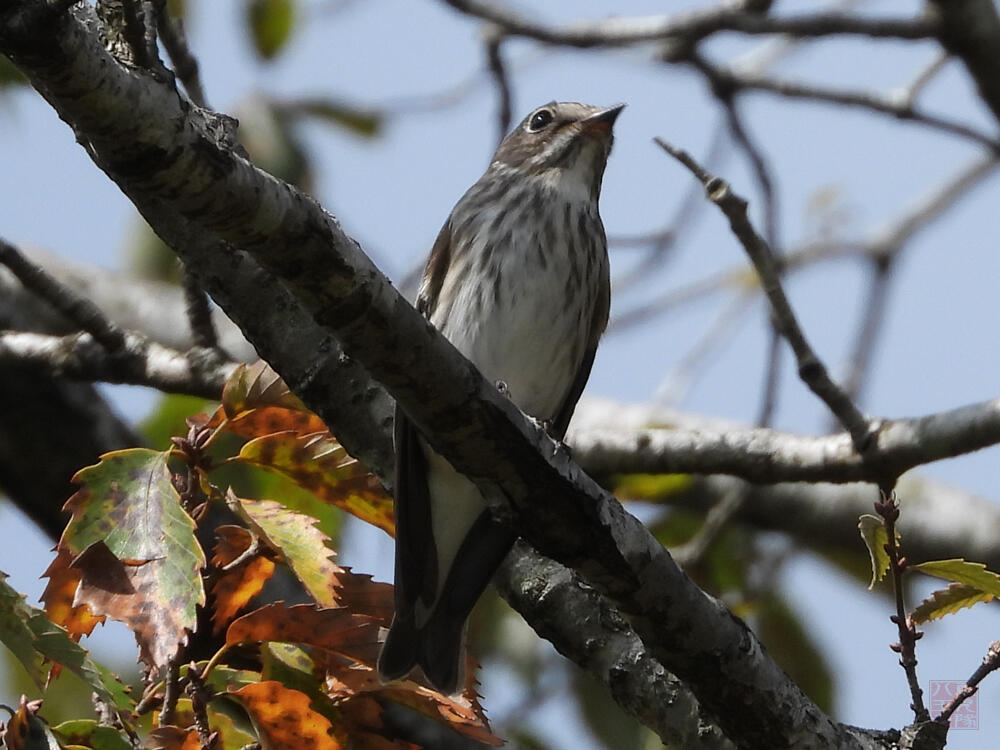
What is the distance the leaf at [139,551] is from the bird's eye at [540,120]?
3.19 metres

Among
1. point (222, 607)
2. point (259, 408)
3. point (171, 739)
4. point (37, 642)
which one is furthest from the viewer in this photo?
point (259, 408)

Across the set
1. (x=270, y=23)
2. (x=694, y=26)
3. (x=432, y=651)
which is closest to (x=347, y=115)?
(x=270, y=23)

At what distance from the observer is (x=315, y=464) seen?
3.20 metres

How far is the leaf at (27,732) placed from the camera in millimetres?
2271

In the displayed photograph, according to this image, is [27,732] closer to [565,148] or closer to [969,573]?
[969,573]

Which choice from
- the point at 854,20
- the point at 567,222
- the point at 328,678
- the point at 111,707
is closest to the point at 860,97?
the point at 854,20

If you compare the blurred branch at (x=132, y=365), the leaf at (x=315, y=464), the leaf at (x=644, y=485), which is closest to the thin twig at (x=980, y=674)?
the leaf at (x=315, y=464)

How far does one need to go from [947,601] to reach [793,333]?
1183 mm

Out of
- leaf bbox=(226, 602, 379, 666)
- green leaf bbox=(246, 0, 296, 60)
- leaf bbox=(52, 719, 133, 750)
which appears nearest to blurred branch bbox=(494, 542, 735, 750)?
leaf bbox=(226, 602, 379, 666)

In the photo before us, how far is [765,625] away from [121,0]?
13.2ft

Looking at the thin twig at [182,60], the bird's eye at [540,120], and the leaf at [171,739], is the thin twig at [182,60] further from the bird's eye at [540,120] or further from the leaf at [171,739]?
the leaf at [171,739]

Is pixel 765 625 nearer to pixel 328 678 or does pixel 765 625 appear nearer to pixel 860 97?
pixel 860 97

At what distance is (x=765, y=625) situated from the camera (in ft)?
18.8

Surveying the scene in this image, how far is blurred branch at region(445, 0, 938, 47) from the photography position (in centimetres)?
485
